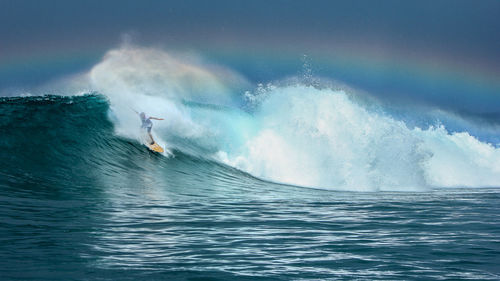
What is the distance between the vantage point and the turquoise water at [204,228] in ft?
16.2

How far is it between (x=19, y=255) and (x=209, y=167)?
11.3 m

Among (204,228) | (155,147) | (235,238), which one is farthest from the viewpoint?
(155,147)

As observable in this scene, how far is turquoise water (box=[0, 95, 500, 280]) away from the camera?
16.2 feet

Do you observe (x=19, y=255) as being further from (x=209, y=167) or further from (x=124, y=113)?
(x=124, y=113)

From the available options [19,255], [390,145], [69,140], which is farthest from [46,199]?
[390,145]

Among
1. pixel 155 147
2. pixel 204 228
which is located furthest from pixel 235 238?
pixel 155 147

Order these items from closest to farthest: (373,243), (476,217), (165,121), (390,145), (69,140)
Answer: (373,243), (476,217), (69,140), (390,145), (165,121)

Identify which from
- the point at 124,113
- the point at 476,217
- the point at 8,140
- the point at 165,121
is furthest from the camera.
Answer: the point at 165,121

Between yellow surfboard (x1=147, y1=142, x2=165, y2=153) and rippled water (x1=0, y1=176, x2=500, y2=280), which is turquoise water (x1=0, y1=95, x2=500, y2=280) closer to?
rippled water (x1=0, y1=176, x2=500, y2=280)

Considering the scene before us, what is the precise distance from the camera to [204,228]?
7098 mm

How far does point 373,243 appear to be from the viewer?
244 inches

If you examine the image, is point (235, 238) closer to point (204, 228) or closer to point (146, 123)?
point (204, 228)

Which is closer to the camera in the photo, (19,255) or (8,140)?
(19,255)

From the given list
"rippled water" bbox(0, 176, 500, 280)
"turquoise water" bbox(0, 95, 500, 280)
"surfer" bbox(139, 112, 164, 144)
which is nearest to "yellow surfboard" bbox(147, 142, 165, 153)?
"surfer" bbox(139, 112, 164, 144)
